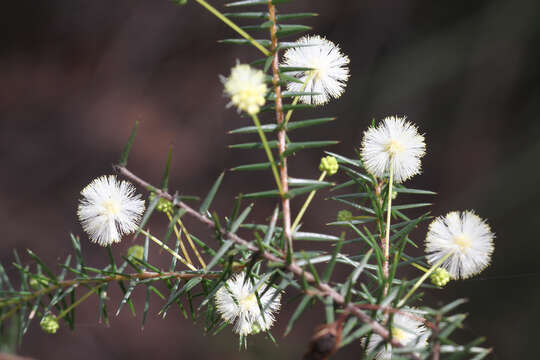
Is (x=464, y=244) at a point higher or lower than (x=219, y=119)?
lower

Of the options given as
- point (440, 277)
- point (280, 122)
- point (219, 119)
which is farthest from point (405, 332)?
point (219, 119)

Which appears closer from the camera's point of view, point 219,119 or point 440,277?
point 440,277

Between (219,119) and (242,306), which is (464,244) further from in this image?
(219,119)

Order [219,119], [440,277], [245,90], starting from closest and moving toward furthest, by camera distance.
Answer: [245,90] < [440,277] < [219,119]

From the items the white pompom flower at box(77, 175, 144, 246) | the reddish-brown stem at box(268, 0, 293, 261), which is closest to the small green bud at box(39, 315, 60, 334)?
the white pompom flower at box(77, 175, 144, 246)

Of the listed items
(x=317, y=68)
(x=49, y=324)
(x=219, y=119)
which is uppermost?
(x=219, y=119)

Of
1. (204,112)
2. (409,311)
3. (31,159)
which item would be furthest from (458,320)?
(31,159)
